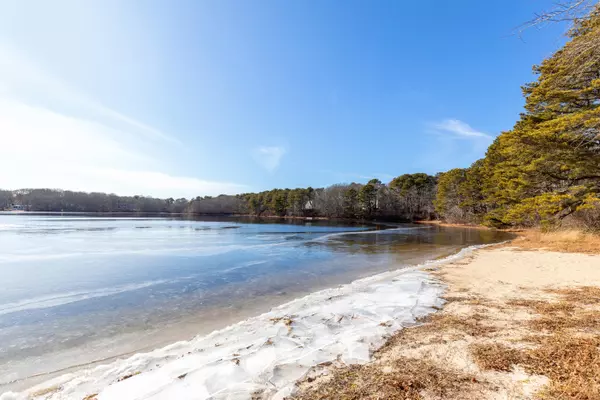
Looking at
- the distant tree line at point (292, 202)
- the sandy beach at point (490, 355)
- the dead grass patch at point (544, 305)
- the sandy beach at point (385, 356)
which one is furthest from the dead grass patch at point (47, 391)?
the distant tree line at point (292, 202)

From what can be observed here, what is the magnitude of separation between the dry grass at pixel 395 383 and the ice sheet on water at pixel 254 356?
28 centimetres

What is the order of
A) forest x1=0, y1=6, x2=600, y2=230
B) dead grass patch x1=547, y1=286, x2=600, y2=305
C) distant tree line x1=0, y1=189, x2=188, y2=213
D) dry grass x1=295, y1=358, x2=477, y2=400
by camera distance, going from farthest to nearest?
distant tree line x1=0, y1=189, x2=188, y2=213 → forest x1=0, y1=6, x2=600, y2=230 → dead grass patch x1=547, y1=286, x2=600, y2=305 → dry grass x1=295, y1=358, x2=477, y2=400

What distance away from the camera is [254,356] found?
10.3 ft

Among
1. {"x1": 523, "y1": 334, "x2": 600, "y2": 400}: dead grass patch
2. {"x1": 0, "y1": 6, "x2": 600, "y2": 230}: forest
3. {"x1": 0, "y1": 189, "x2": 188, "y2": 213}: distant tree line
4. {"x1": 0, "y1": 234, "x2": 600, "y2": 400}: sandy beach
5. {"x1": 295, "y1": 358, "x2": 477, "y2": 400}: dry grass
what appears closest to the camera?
{"x1": 523, "y1": 334, "x2": 600, "y2": 400}: dead grass patch

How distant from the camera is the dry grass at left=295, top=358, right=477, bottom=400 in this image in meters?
2.25

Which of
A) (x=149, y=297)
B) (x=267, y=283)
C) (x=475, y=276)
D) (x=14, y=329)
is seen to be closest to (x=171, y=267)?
(x=149, y=297)

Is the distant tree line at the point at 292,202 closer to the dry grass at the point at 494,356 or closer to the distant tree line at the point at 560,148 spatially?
the distant tree line at the point at 560,148

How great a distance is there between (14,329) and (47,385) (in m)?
3.03

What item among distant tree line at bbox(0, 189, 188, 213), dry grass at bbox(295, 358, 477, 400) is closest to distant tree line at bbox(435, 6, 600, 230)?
dry grass at bbox(295, 358, 477, 400)

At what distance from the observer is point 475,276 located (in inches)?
307

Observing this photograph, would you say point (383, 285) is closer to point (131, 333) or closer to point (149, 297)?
point (131, 333)

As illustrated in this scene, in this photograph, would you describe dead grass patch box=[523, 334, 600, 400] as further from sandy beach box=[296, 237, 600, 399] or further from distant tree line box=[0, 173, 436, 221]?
distant tree line box=[0, 173, 436, 221]

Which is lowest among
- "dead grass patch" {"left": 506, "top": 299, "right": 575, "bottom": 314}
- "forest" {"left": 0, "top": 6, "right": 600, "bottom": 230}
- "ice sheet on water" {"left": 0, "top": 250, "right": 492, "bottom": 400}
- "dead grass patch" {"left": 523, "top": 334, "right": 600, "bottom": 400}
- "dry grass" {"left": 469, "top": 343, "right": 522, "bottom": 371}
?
"ice sheet on water" {"left": 0, "top": 250, "right": 492, "bottom": 400}

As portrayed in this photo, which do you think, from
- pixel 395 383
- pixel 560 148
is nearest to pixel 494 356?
pixel 395 383
